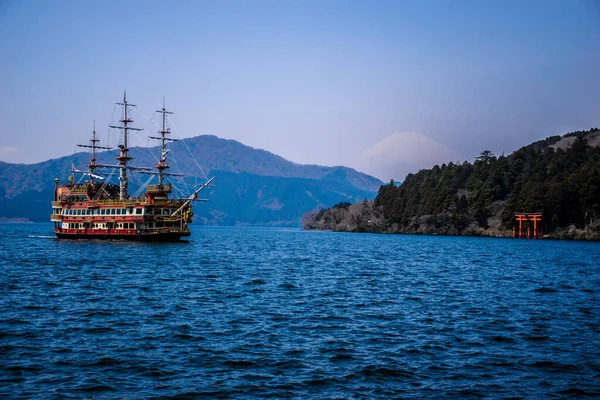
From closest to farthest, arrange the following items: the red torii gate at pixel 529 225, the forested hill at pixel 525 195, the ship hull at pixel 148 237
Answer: the ship hull at pixel 148 237 < the forested hill at pixel 525 195 < the red torii gate at pixel 529 225

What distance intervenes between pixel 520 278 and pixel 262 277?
22.4 metres

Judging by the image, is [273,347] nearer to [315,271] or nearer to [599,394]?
[599,394]

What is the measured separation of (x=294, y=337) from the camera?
75.9ft

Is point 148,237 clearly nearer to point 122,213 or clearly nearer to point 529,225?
point 122,213

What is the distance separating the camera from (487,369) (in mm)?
19156

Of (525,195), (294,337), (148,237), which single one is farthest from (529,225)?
(294,337)

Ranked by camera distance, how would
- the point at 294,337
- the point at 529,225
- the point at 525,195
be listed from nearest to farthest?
1. the point at 294,337
2. the point at 529,225
3. the point at 525,195

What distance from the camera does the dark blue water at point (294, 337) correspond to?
56.2ft

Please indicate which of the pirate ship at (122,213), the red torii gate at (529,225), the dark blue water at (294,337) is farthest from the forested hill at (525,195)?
the dark blue water at (294,337)

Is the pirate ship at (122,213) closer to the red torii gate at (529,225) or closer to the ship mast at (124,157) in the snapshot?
the ship mast at (124,157)

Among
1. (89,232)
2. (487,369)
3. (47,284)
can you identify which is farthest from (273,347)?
(89,232)

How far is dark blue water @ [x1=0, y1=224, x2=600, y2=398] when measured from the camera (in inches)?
675

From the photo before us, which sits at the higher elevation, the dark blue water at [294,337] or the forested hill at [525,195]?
the forested hill at [525,195]

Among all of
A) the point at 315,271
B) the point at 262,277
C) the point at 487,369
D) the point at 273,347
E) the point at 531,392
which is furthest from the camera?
the point at 315,271
